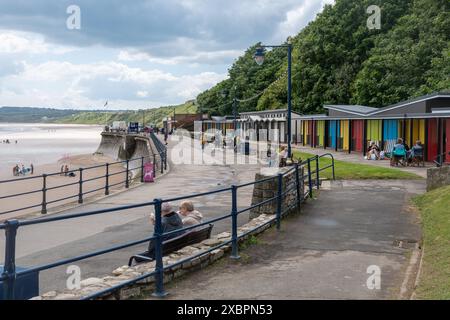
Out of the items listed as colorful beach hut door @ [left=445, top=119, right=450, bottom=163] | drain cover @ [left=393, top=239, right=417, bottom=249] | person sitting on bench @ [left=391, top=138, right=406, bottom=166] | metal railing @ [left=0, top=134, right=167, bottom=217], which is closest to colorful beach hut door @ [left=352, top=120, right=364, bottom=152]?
person sitting on bench @ [left=391, top=138, right=406, bottom=166]

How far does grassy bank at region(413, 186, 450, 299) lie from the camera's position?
262 inches

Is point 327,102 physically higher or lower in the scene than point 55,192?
higher

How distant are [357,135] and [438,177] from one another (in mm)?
20517

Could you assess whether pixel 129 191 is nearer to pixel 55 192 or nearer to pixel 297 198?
pixel 297 198

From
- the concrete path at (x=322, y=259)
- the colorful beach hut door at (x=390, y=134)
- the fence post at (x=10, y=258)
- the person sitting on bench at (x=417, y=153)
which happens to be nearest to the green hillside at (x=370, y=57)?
the colorful beach hut door at (x=390, y=134)

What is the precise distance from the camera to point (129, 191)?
776 inches

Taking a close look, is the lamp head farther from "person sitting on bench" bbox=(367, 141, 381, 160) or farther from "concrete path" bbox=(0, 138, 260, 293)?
"person sitting on bench" bbox=(367, 141, 381, 160)

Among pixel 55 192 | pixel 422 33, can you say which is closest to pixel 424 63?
pixel 422 33

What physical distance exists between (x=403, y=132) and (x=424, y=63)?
2219 cm

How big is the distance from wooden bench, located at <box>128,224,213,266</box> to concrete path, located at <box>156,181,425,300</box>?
564 mm

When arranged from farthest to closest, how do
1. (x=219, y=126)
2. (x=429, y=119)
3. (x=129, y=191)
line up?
1. (x=219, y=126)
2. (x=429, y=119)
3. (x=129, y=191)

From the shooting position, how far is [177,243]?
8258mm

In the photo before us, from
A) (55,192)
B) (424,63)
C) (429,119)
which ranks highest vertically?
(424,63)

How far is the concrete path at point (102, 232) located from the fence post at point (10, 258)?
306 centimetres
